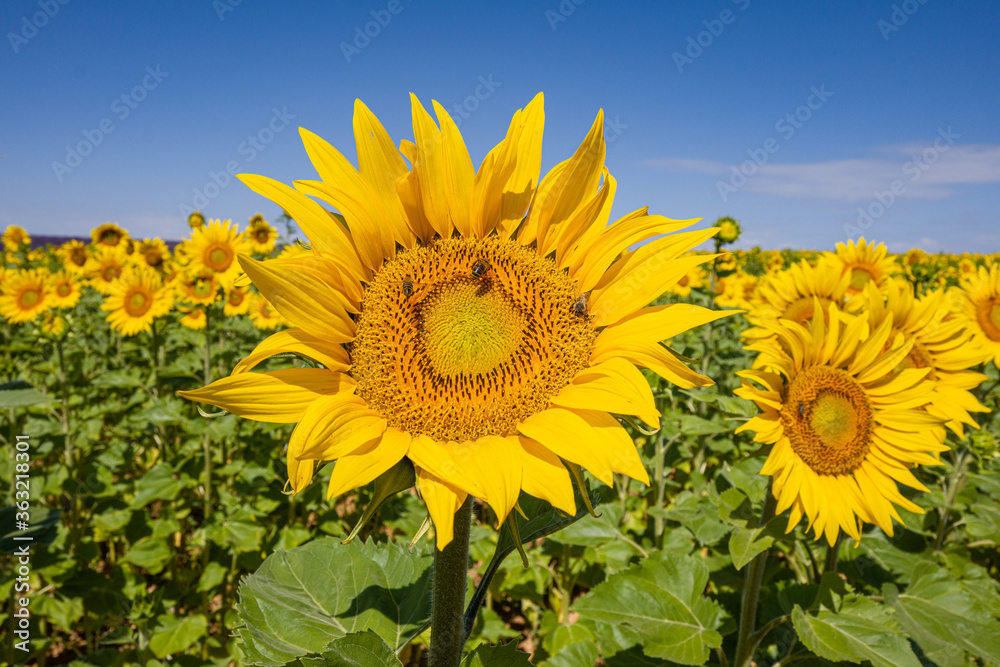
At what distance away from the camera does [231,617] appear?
3756 mm

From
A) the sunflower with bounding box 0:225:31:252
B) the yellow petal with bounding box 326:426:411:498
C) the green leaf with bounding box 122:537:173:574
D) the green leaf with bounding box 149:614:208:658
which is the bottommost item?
the green leaf with bounding box 149:614:208:658

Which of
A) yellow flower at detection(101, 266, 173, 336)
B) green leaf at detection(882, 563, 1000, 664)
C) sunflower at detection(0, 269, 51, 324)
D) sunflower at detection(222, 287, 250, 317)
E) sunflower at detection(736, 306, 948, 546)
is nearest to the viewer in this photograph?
sunflower at detection(736, 306, 948, 546)

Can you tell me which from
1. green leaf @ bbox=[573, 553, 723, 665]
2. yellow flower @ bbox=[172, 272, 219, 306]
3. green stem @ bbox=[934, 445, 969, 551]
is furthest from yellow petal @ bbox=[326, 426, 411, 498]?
yellow flower @ bbox=[172, 272, 219, 306]

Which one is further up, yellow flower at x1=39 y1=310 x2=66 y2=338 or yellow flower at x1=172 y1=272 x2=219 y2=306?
yellow flower at x1=172 y1=272 x2=219 y2=306

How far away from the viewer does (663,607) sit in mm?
2465

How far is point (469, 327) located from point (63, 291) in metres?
7.62

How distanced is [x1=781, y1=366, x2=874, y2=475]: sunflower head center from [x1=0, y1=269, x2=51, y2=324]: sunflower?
7.66m

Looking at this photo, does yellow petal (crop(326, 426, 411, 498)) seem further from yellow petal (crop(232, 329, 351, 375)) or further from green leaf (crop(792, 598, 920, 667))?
green leaf (crop(792, 598, 920, 667))

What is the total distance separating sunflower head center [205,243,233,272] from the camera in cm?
610

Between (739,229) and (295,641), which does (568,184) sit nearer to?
(295,641)

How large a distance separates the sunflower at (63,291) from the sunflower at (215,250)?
1.74 m

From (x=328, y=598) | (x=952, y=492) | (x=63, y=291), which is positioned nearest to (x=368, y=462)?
(x=328, y=598)

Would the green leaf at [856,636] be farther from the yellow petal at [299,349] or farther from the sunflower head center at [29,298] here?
the sunflower head center at [29,298]

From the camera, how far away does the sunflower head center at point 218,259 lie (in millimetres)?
6102
